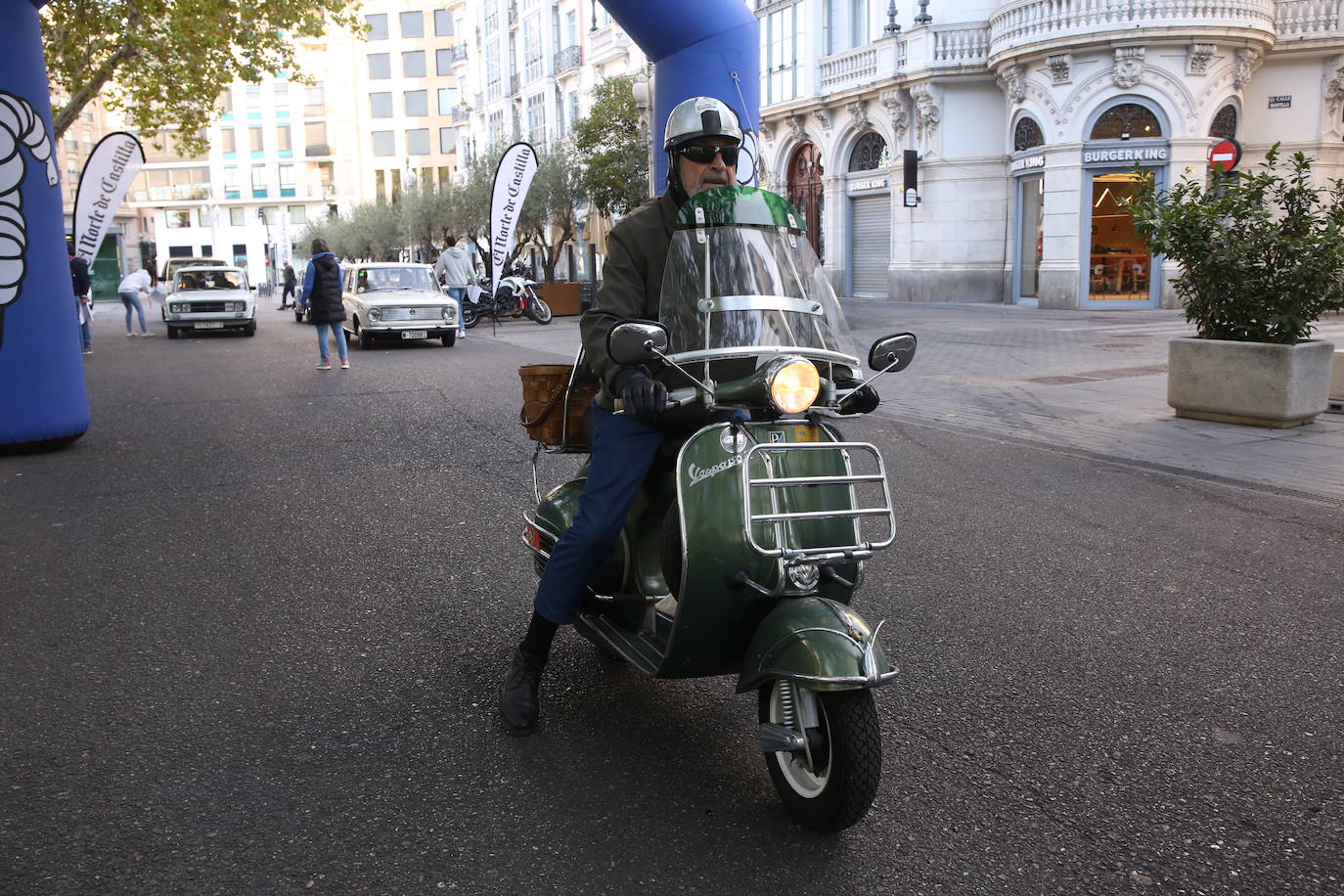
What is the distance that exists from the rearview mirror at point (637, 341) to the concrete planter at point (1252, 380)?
7504mm

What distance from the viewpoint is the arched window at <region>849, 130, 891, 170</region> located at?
30641mm

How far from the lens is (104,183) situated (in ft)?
64.3

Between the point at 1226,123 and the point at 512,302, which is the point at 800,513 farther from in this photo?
the point at 1226,123

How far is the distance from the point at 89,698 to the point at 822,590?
2.54 m

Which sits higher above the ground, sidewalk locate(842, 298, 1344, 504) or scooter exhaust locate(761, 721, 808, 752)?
scooter exhaust locate(761, 721, 808, 752)

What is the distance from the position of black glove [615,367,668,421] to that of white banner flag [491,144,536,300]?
17917mm

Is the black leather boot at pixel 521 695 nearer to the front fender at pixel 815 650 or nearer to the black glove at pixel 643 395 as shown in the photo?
the front fender at pixel 815 650

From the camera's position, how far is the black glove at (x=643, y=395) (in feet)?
9.71

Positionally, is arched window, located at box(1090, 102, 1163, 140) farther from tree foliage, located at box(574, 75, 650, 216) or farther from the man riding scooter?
the man riding scooter

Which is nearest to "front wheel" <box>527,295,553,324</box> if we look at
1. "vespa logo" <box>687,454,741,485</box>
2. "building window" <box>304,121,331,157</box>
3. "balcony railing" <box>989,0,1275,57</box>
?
"balcony railing" <box>989,0,1275,57</box>

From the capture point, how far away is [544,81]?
51.7 m

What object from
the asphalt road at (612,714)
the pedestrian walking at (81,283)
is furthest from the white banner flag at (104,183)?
the asphalt road at (612,714)

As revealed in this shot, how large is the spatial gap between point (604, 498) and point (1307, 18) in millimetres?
26866

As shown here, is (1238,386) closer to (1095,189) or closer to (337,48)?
(1095,189)
